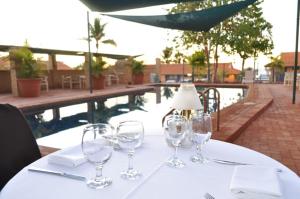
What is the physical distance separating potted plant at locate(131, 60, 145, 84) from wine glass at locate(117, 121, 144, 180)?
1406 cm

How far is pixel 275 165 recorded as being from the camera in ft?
3.78

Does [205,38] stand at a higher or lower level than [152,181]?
higher

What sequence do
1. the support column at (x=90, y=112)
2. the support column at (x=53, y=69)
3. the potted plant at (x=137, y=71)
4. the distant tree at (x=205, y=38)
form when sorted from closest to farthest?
1. the support column at (x=90, y=112)
2. the support column at (x=53, y=69)
3. the potted plant at (x=137, y=71)
4. the distant tree at (x=205, y=38)

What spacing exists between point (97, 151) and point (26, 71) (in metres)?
8.71

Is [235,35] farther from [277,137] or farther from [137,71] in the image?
[277,137]

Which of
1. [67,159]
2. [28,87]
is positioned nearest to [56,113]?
[28,87]

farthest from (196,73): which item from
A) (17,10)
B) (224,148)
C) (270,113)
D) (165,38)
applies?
(224,148)

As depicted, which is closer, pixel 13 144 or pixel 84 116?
pixel 13 144

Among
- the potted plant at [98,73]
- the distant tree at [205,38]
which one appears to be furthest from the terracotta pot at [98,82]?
the distant tree at [205,38]

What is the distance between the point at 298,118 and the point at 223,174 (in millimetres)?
4387

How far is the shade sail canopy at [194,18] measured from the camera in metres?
4.67

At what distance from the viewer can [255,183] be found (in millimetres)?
905

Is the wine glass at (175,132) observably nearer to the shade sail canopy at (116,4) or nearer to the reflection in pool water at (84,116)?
the shade sail canopy at (116,4)

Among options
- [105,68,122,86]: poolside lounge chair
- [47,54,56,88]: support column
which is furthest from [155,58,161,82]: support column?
[47,54,56,88]: support column
